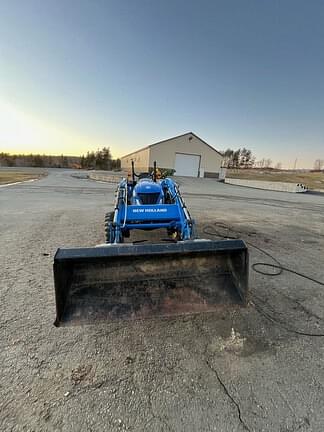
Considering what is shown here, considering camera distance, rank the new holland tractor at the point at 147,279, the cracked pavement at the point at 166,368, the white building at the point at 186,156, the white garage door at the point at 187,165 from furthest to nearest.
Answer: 1. the white garage door at the point at 187,165
2. the white building at the point at 186,156
3. the new holland tractor at the point at 147,279
4. the cracked pavement at the point at 166,368

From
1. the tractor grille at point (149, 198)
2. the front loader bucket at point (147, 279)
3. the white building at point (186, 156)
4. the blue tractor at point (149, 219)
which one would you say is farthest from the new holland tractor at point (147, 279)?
the white building at point (186, 156)

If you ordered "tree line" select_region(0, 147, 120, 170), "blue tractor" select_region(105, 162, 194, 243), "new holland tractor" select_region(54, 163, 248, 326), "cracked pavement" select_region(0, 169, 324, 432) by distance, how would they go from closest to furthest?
"cracked pavement" select_region(0, 169, 324, 432) → "new holland tractor" select_region(54, 163, 248, 326) → "blue tractor" select_region(105, 162, 194, 243) → "tree line" select_region(0, 147, 120, 170)

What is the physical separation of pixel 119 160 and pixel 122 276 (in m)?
79.9

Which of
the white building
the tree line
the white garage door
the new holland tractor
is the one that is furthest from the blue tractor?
the tree line

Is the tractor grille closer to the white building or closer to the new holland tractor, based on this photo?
the new holland tractor

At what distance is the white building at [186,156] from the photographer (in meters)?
36.0

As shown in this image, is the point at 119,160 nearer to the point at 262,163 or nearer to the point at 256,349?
the point at 262,163

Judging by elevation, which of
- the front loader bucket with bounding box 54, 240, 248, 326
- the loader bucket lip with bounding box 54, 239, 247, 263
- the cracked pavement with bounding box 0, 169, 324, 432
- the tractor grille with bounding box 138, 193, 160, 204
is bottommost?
the cracked pavement with bounding box 0, 169, 324, 432

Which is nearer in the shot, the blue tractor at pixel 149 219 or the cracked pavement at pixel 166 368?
the cracked pavement at pixel 166 368

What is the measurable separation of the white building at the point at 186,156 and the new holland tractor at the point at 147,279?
3380 centimetres

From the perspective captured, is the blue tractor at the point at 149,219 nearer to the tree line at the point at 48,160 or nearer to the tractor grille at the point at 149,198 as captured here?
the tractor grille at the point at 149,198

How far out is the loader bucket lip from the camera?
2205mm

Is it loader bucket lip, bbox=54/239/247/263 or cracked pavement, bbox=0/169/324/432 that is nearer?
cracked pavement, bbox=0/169/324/432

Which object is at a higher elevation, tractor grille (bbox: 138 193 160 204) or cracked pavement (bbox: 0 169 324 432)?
tractor grille (bbox: 138 193 160 204)
